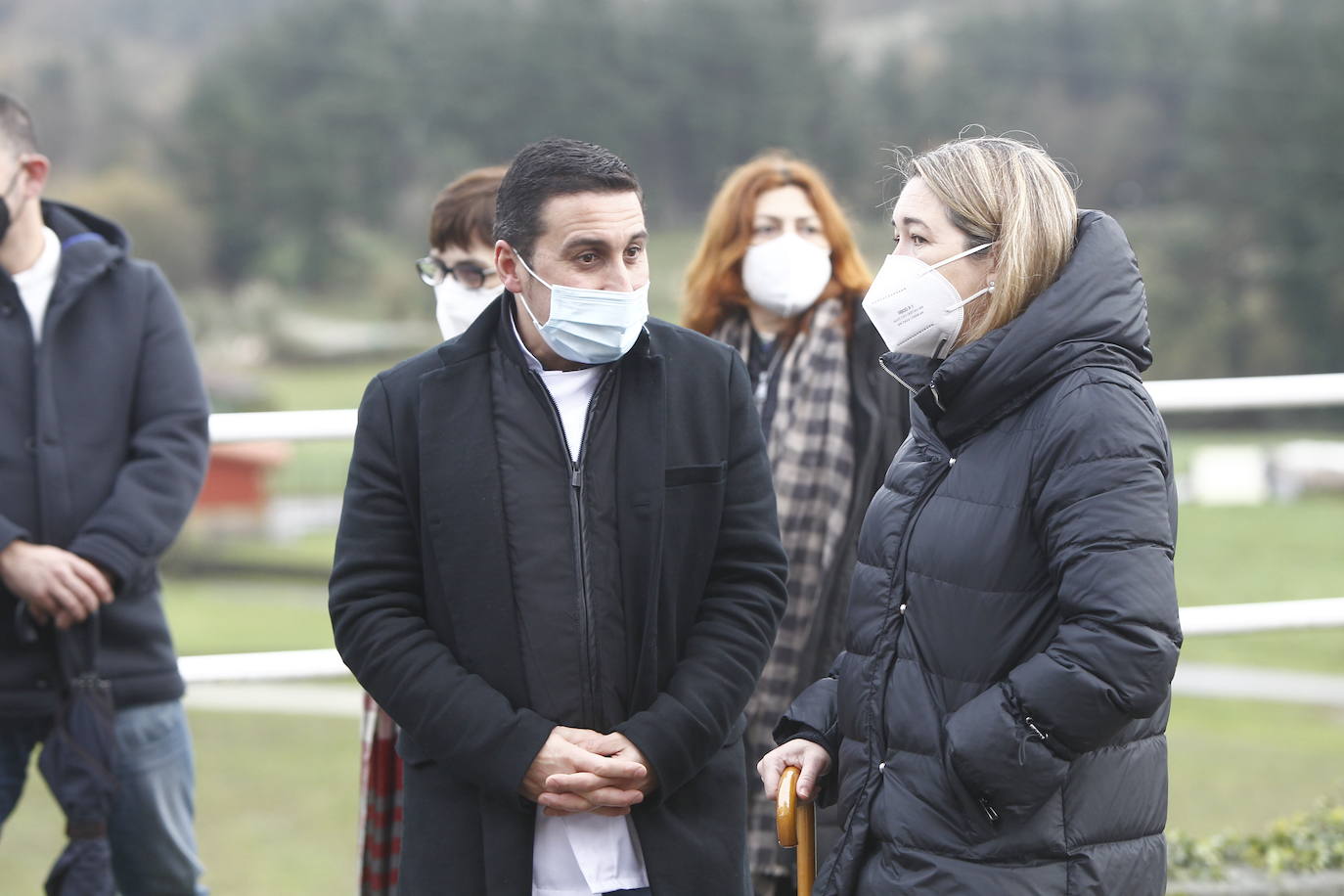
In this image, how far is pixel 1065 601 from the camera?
200 centimetres

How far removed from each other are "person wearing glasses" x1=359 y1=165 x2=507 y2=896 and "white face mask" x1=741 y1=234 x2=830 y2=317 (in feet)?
2.18

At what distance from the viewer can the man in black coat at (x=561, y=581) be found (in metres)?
2.35

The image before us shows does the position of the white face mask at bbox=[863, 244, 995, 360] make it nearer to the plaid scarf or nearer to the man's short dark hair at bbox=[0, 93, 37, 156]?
the plaid scarf

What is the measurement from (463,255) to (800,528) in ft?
3.15

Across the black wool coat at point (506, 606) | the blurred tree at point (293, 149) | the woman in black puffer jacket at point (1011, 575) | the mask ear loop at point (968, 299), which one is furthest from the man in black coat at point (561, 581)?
the blurred tree at point (293, 149)

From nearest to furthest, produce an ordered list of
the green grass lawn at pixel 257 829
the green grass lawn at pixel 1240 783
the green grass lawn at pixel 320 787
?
the green grass lawn at pixel 257 829, the green grass lawn at pixel 320 787, the green grass lawn at pixel 1240 783

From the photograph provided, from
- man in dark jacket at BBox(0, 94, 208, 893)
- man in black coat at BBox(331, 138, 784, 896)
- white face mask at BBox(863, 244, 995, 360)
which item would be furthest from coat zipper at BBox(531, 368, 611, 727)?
man in dark jacket at BBox(0, 94, 208, 893)

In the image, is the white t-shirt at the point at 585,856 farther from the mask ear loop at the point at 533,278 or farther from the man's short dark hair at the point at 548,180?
the man's short dark hair at the point at 548,180

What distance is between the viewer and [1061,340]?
6.98 ft

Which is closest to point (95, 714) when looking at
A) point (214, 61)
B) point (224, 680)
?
point (224, 680)

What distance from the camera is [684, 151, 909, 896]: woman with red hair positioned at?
3428mm

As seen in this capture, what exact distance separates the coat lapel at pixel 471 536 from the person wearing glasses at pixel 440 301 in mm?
672

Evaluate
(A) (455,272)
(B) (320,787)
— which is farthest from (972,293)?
(B) (320,787)

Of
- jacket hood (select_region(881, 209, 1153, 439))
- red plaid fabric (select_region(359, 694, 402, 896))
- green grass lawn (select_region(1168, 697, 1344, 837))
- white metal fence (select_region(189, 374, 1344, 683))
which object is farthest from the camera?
green grass lawn (select_region(1168, 697, 1344, 837))
